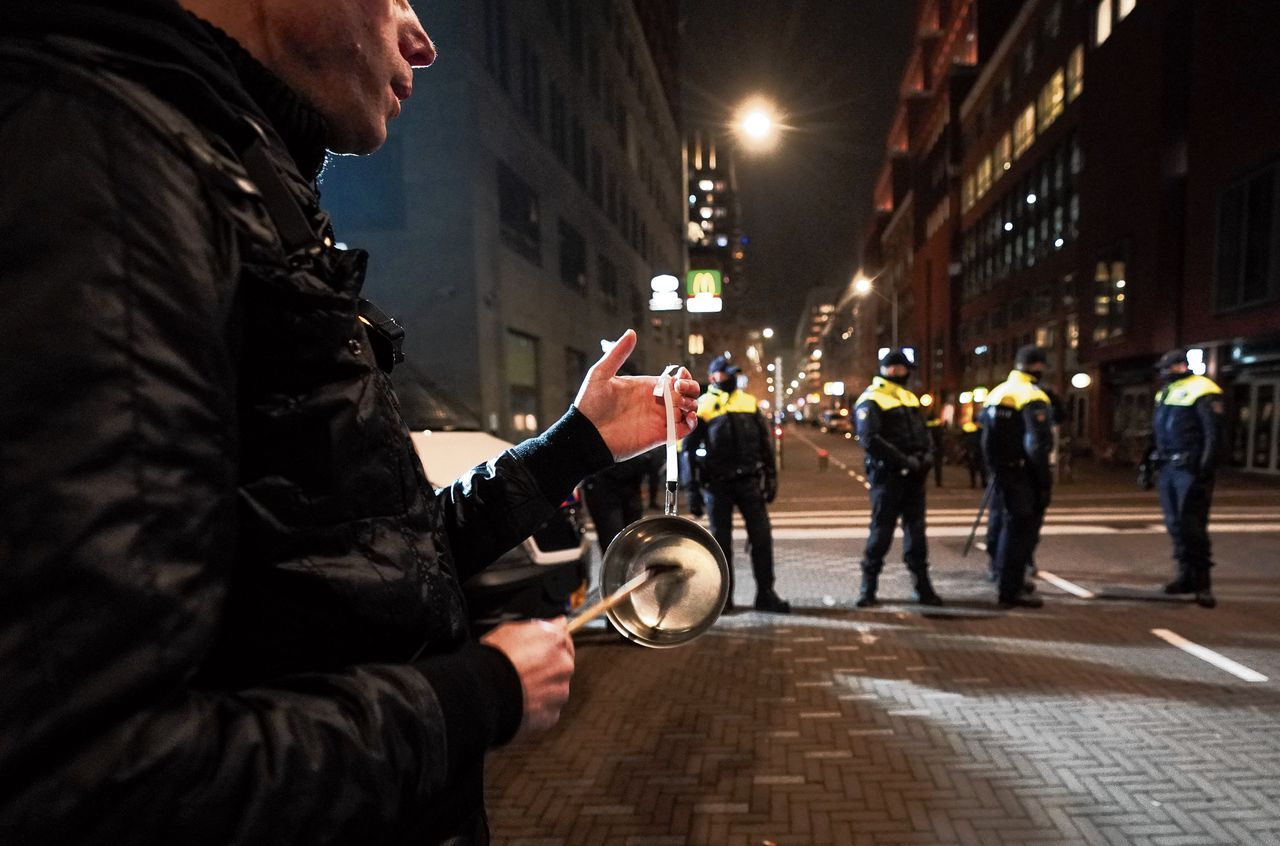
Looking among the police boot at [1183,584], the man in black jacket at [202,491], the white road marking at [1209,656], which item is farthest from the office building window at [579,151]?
the man in black jacket at [202,491]

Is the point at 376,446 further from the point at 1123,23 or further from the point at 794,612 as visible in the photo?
the point at 1123,23

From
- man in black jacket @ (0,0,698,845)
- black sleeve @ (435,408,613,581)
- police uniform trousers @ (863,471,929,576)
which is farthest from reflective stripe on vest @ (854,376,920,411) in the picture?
man in black jacket @ (0,0,698,845)

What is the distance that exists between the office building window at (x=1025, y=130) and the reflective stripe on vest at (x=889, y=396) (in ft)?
114

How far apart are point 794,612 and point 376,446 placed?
A: 19.1 ft

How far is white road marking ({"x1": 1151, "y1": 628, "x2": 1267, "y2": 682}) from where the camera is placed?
14.8 feet

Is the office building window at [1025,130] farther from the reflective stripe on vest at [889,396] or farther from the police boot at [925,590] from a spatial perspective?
the police boot at [925,590]

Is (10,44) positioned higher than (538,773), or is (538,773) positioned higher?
(10,44)

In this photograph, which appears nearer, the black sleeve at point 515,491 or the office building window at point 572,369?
the black sleeve at point 515,491

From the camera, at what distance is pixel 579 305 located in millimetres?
22984

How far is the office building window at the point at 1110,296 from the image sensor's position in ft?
81.7

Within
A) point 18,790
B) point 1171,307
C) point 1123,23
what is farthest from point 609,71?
point 18,790

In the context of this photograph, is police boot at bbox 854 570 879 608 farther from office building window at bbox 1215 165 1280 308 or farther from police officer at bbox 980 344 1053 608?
office building window at bbox 1215 165 1280 308

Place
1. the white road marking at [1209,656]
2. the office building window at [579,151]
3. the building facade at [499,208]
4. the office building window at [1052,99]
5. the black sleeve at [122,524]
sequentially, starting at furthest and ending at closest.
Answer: the office building window at [1052,99], the office building window at [579,151], the building facade at [499,208], the white road marking at [1209,656], the black sleeve at [122,524]

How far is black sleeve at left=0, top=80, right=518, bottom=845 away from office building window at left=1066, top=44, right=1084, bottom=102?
3550cm
